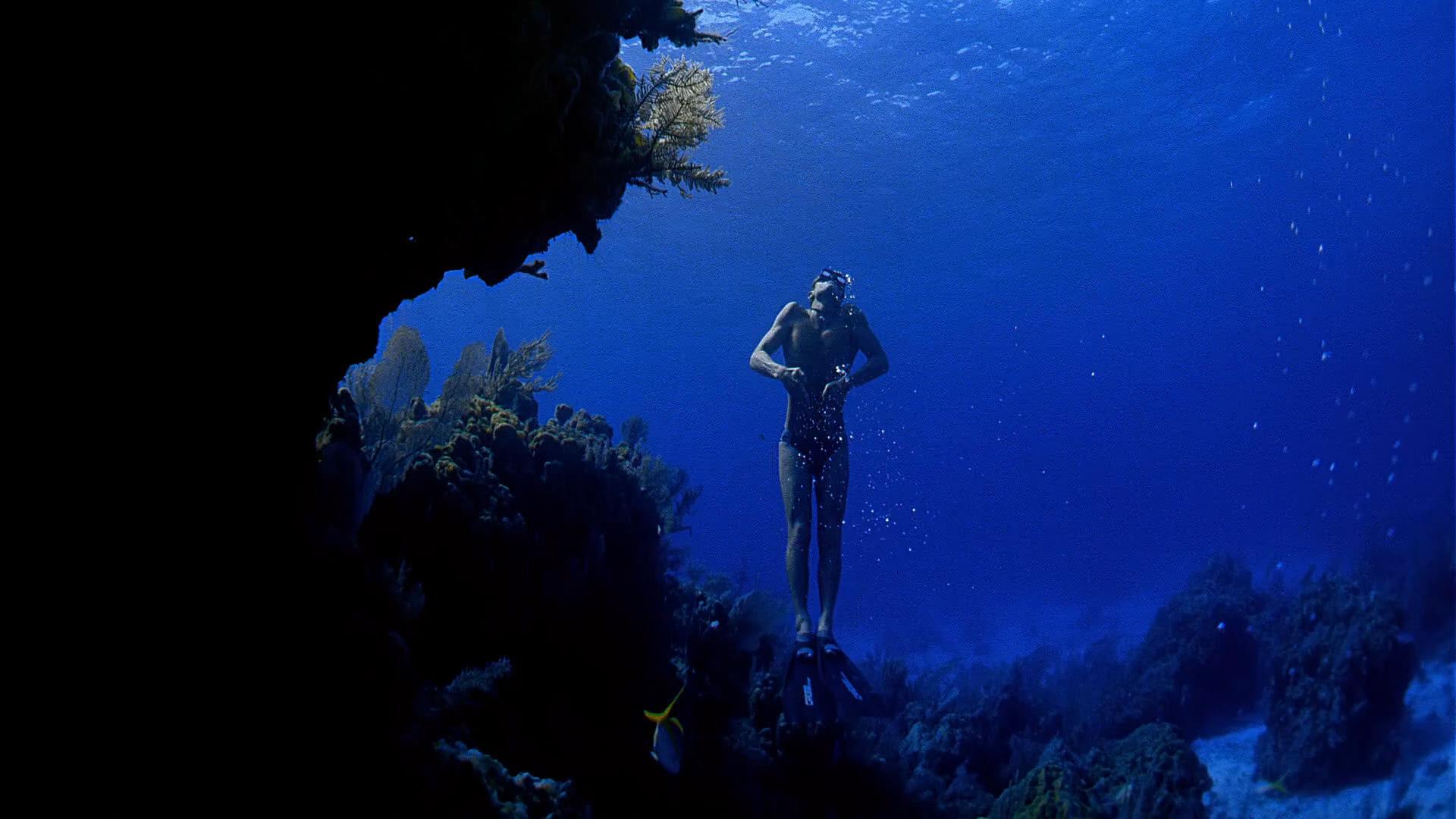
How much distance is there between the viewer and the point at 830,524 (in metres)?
6.18

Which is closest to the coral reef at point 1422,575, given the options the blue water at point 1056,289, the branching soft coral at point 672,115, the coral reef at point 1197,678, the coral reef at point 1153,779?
the blue water at point 1056,289

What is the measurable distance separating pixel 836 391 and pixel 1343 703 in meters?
7.86

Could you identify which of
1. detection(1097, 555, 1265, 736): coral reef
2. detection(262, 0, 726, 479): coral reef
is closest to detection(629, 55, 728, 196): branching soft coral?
detection(262, 0, 726, 479): coral reef

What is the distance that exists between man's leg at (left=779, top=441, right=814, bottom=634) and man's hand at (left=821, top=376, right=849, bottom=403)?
0.68 metres

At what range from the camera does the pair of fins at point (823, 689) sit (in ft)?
17.0

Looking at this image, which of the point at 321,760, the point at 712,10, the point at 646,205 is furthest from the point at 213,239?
the point at 646,205

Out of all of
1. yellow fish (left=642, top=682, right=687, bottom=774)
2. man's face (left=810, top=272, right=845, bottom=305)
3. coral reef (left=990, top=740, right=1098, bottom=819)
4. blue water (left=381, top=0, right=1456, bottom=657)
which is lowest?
yellow fish (left=642, top=682, right=687, bottom=774)

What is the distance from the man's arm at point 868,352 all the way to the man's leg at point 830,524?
76cm

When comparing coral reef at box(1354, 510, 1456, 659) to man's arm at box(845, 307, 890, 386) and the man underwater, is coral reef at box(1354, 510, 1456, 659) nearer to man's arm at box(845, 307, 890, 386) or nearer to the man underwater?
man's arm at box(845, 307, 890, 386)

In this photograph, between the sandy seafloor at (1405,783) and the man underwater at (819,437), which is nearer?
the man underwater at (819,437)

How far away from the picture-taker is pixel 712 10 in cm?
1870

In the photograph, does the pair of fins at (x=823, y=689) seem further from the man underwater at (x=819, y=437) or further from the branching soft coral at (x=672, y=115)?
the branching soft coral at (x=672, y=115)

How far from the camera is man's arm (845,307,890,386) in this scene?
21.5ft

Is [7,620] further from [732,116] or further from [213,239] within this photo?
[732,116]
